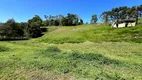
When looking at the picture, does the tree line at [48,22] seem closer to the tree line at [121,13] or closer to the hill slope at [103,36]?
the tree line at [121,13]

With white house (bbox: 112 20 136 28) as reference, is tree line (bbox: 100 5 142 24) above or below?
above

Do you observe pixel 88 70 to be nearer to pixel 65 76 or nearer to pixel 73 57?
pixel 65 76

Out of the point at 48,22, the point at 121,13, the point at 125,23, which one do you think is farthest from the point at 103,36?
the point at 48,22

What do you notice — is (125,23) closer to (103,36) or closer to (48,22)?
(103,36)

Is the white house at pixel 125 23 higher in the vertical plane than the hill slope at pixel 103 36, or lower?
higher

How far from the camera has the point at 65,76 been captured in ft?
24.3

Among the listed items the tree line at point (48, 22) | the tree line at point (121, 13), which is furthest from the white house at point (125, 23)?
the tree line at point (121, 13)

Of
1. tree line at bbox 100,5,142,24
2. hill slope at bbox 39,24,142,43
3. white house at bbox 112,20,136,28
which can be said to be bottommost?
hill slope at bbox 39,24,142,43

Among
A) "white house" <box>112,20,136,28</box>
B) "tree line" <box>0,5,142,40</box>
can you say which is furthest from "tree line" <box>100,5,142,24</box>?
"white house" <box>112,20,136,28</box>

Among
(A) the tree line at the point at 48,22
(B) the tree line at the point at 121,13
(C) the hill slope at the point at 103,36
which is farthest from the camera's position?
(B) the tree line at the point at 121,13

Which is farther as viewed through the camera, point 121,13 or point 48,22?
point 48,22

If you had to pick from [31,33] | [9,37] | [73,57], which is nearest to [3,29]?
[9,37]

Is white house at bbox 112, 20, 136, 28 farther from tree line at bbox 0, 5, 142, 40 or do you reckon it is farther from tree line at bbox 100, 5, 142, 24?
tree line at bbox 100, 5, 142, 24

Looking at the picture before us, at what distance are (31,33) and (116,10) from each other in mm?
51641
